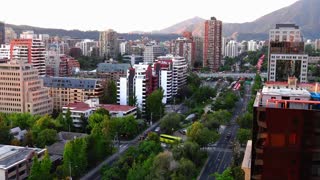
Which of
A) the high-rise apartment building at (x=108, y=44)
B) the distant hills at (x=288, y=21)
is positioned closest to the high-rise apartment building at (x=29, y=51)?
the high-rise apartment building at (x=108, y=44)

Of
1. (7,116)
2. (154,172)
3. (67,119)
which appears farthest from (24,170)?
(7,116)

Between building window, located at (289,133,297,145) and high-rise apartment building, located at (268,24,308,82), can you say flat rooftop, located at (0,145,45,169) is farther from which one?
high-rise apartment building, located at (268,24,308,82)

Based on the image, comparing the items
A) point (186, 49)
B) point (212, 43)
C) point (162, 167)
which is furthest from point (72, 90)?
point (186, 49)

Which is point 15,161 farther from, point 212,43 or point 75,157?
point 212,43

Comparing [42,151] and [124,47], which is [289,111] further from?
[124,47]

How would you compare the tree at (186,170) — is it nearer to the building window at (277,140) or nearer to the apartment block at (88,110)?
the apartment block at (88,110)

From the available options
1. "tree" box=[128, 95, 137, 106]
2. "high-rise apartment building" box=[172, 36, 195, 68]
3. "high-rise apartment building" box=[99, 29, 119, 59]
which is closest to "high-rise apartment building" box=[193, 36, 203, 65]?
"high-rise apartment building" box=[172, 36, 195, 68]

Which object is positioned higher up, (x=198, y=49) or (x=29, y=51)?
(x=198, y=49)
